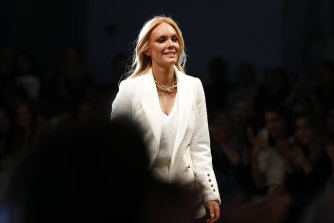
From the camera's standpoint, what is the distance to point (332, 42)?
6508mm

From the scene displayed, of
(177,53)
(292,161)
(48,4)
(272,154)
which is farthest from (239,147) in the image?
(48,4)

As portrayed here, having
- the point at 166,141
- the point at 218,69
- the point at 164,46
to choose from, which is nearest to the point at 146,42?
the point at 164,46

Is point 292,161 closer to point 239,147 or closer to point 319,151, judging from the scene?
point 319,151

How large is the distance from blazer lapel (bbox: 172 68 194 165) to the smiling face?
0.08 m

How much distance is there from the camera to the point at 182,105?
2650 millimetres

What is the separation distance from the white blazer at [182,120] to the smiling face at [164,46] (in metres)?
0.07

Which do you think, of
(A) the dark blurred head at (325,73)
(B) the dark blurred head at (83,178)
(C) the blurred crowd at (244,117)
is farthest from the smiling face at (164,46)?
(A) the dark blurred head at (325,73)

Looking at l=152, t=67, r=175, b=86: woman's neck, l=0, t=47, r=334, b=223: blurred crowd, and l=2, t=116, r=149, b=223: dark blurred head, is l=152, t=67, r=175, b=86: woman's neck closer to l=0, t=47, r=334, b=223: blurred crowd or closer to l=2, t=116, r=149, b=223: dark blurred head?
l=0, t=47, r=334, b=223: blurred crowd

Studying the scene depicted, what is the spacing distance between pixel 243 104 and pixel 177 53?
8.74ft

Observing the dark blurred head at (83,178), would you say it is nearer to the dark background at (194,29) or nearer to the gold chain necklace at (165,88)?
the gold chain necklace at (165,88)

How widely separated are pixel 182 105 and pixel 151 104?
117 mm

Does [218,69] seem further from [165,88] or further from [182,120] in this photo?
[182,120]

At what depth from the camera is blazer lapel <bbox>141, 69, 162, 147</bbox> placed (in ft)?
8.41

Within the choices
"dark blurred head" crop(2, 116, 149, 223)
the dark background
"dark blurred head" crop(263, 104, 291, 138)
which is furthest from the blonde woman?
the dark background
